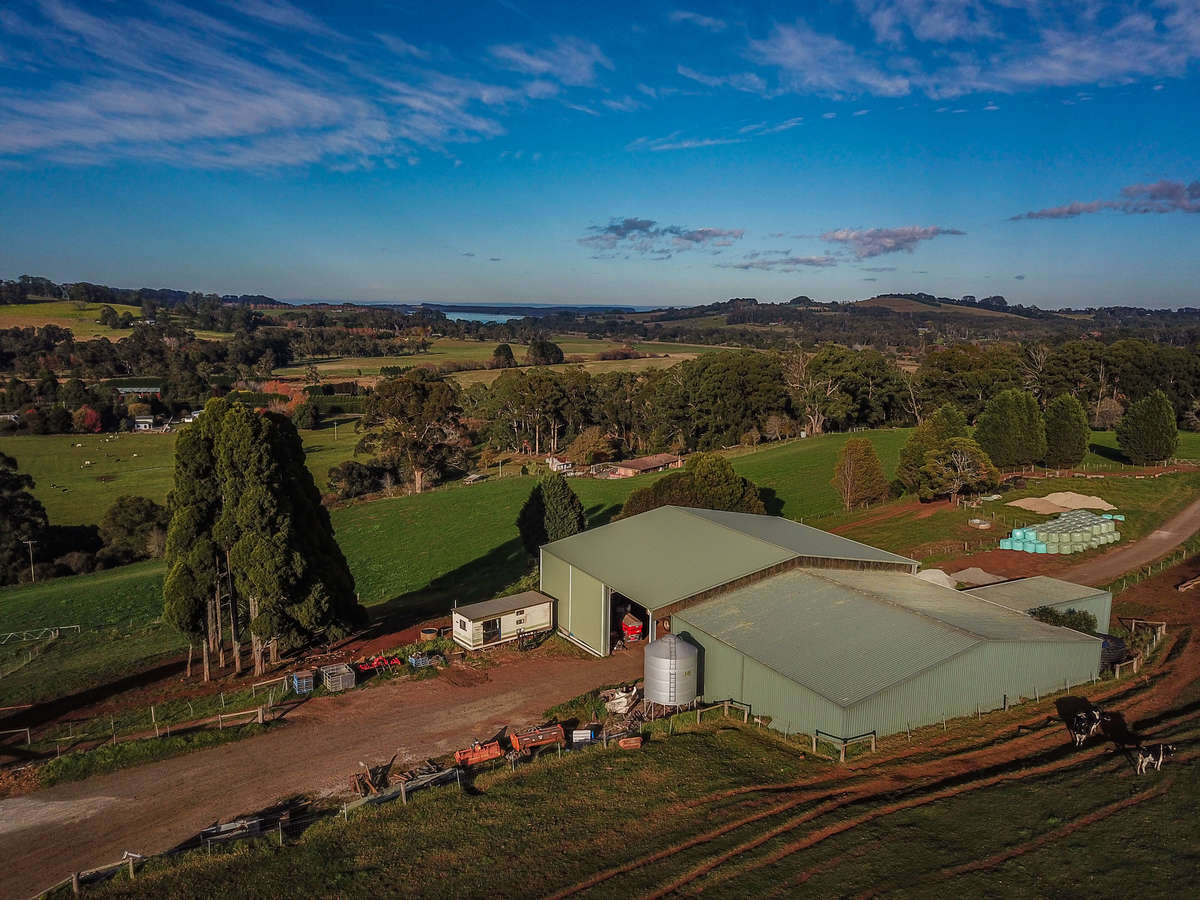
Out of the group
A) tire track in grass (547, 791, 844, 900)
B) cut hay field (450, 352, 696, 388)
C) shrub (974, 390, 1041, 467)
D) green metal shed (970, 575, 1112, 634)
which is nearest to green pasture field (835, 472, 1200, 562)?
shrub (974, 390, 1041, 467)

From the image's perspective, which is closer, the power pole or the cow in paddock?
the cow in paddock

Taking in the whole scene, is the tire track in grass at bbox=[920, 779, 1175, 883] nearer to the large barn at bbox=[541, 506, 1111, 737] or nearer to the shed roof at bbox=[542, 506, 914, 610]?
the large barn at bbox=[541, 506, 1111, 737]

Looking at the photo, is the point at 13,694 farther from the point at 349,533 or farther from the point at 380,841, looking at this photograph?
the point at 349,533

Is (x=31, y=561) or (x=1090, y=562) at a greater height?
→ (x=1090, y=562)

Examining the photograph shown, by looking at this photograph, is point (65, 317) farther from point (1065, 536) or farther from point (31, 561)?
point (1065, 536)

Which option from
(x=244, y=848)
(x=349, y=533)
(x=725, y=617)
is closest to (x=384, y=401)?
(x=349, y=533)

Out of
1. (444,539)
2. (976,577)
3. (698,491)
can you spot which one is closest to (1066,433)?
(976,577)
